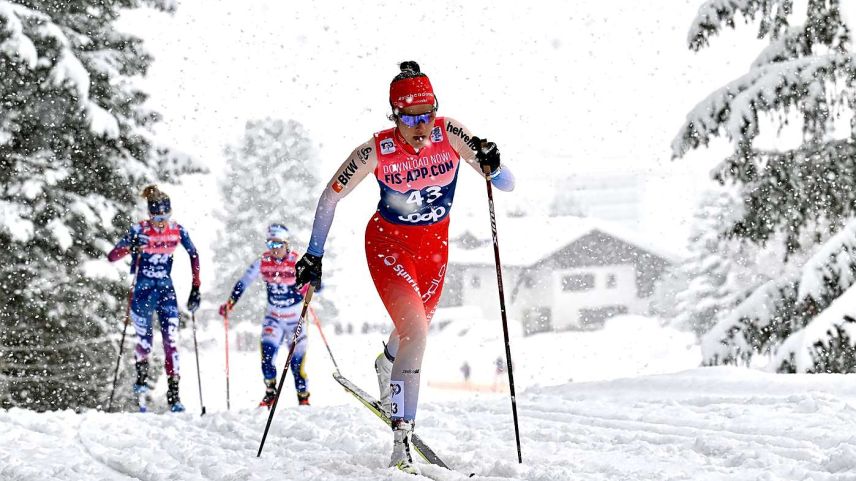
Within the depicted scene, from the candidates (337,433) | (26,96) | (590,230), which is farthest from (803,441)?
(590,230)

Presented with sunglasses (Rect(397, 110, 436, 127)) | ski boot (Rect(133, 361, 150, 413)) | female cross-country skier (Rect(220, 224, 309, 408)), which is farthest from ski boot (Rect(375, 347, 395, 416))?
ski boot (Rect(133, 361, 150, 413))

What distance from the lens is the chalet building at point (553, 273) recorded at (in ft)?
200

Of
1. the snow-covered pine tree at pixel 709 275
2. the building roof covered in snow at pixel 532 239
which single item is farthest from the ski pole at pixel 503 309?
the building roof covered in snow at pixel 532 239

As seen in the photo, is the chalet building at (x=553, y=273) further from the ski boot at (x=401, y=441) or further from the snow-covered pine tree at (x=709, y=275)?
the ski boot at (x=401, y=441)

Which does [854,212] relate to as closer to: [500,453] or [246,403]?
[500,453]

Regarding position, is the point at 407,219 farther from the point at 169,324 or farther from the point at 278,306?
the point at 169,324

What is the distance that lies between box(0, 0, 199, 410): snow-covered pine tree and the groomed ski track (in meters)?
6.74

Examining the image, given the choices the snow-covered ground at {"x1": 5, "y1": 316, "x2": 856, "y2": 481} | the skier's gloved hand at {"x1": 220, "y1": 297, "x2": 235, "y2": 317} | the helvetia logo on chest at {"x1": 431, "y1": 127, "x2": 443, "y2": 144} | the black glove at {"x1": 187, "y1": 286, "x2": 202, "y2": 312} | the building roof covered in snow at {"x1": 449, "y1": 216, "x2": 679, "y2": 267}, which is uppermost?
the building roof covered in snow at {"x1": 449, "y1": 216, "x2": 679, "y2": 267}

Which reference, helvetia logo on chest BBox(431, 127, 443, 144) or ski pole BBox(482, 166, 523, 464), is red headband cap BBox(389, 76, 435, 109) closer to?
helvetia logo on chest BBox(431, 127, 443, 144)

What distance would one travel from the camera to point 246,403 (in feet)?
134

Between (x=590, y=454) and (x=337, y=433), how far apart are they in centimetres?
205

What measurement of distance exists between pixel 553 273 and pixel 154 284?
52.8 m

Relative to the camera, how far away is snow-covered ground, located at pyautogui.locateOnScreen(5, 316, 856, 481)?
15.8ft

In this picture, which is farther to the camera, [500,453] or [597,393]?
[597,393]
